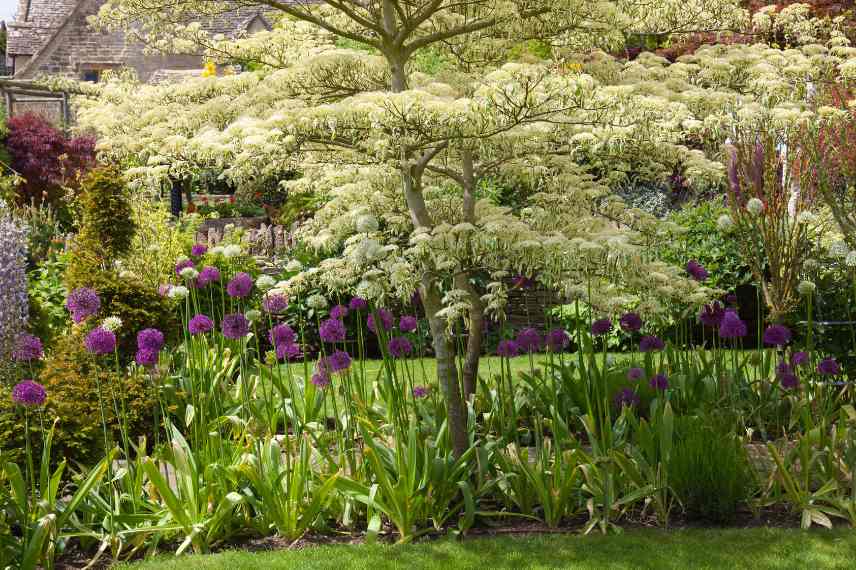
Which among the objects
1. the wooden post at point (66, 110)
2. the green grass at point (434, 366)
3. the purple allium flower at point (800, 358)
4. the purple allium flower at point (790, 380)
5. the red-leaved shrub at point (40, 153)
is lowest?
the green grass at point (434, 366)

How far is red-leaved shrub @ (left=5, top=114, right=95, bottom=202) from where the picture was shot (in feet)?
73.1

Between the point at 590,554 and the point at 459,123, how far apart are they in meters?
2.24

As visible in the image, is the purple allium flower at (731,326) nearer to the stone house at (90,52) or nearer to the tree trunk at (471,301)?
the tree trunk at (471,301)

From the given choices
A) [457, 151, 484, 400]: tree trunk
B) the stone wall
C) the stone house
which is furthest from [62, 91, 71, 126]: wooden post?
[457, 151, 484, 400]: tree trunk

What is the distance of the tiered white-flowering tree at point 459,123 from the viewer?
456cm

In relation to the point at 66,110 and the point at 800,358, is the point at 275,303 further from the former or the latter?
the point at 66,110

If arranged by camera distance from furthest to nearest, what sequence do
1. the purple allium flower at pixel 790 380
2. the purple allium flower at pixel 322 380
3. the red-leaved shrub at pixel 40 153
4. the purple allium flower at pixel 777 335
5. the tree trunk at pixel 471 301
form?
the red-leaved shrub at pixel 40 153, the tree trunk at pixel 471 301, the purple allium flower at pixel 777 335, the purple allium flower at pixel 790 380, the purple allium flower at pixel 322 380

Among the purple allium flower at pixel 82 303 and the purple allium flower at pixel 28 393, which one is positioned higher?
the purple allium flower at pixel 82 303

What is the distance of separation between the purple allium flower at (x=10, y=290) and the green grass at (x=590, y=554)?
144 cm

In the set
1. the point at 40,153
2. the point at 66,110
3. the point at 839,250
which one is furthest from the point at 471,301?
the point at 66,110

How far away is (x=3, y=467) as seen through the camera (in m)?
4.56

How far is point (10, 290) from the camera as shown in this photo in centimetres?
517

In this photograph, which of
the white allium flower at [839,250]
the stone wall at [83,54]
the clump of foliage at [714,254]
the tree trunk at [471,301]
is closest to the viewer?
the tree trunk at [471,301]

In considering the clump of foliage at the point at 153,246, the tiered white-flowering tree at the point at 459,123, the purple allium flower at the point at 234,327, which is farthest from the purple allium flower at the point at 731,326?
the clump of foliage at the point at 153,246
